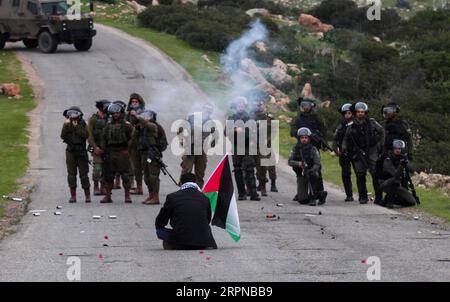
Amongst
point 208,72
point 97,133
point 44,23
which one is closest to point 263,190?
point 97,133

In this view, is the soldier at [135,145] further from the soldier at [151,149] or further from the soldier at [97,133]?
the soldier at [97,133]

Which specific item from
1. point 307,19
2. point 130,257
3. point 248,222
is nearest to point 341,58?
point 307,19

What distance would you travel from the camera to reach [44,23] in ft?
153

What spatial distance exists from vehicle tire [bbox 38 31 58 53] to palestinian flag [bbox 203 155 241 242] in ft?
104

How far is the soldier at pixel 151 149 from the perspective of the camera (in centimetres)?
2078

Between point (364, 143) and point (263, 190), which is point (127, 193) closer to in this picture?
point (263, 190)

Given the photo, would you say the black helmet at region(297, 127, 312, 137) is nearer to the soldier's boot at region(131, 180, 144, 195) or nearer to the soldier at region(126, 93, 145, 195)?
the soldier at region(126, 93, 145, 195)

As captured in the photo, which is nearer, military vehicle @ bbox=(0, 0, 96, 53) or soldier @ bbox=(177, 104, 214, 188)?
soldier @ bbox=(177, 104, 214, 188)

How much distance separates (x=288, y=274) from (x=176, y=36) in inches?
1605

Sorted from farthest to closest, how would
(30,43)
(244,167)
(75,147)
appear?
1. (30,43)
2. (244,167)
3. (75,147)

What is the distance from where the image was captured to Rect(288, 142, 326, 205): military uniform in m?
21.2

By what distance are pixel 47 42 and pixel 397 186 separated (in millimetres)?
29117

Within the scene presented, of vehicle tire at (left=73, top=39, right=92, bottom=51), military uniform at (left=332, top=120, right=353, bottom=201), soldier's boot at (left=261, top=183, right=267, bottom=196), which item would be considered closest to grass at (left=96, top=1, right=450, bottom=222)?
military uniform at (left=332, top=120, right=353, bottom=201)

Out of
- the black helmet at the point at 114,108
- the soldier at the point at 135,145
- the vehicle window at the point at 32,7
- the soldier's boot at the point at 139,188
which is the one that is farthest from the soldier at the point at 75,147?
the vehicle window at the point at 32,7
